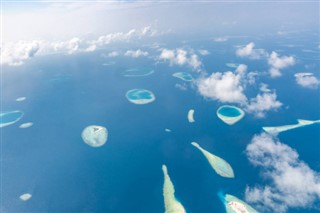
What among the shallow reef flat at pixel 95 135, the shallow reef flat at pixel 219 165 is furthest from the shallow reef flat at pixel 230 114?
the shallow reef flat at pixel 95 135

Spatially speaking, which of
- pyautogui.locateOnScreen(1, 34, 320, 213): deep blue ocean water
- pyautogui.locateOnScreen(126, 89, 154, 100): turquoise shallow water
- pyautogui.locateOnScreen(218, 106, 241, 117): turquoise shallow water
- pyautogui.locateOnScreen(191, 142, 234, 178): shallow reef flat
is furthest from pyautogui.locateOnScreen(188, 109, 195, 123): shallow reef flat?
pyautogui.locateOnScreen(126, 89, 154, 100): turquoise shallow water

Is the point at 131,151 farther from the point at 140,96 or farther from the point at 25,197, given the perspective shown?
the point at 140,96

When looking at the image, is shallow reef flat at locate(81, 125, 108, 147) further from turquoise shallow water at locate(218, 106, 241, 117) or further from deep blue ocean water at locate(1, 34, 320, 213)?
turquoise shallow water at locate(218, 106, 241, 117)

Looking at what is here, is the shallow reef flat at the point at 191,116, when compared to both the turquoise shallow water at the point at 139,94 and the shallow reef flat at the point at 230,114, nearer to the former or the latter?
the shallow reef flat at the point at 230,114

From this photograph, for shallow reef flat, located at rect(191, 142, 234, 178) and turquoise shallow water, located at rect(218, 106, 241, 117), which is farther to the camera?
turquoise shallow water, located at rect(218, 106, 241, 117)

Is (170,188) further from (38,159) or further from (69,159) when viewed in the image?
(38,159)

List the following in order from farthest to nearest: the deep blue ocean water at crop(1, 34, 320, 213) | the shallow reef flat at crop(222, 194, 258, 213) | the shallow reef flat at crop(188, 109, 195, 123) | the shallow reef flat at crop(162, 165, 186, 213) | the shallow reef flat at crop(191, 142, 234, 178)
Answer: the shallow reef flat at crop(188, 109, 195, 123), the shallow reef flat at crop(191, 142, 234, 178), the deep blue ocean water at crop(1, 34, 320, 213), the shallow reef flat at crop(162, 165, 186, 213), the shallow reef flat at crop(222, 194, 258, 213)

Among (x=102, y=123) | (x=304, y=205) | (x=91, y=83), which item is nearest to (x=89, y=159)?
(x=102, y=123)
